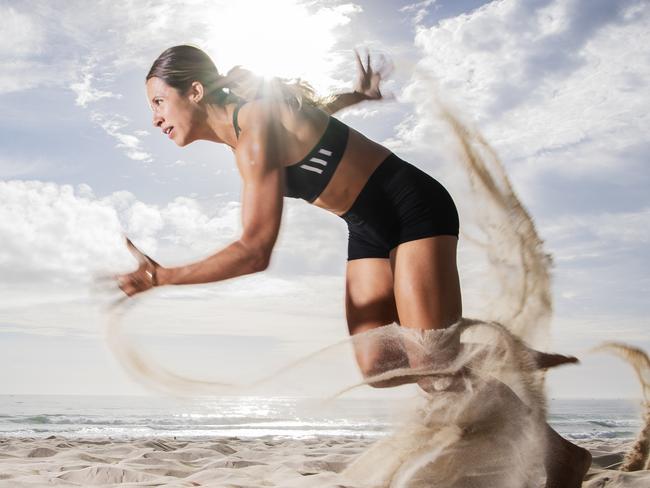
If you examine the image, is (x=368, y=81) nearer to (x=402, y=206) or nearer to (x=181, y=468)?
(x=402, y=206)

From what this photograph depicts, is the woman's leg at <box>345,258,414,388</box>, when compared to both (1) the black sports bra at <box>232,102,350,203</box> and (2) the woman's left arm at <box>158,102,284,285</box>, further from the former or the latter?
(2) the woman's left arm at <box>158,102,284,285</box>

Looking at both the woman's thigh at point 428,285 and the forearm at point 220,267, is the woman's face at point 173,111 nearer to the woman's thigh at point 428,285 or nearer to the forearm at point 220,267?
the forearm at point 220,267

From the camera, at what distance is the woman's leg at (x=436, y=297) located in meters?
2.44

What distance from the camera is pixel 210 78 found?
104 inches

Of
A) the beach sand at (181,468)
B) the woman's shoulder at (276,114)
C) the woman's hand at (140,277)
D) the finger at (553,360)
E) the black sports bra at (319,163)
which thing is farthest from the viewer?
the beach sand at (181,468)

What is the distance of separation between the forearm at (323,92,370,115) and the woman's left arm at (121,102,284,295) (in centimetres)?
79

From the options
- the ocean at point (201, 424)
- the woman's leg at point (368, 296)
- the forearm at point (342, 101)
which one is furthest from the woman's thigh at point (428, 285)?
the ocean at point (201, 424)

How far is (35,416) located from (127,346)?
1218 cm

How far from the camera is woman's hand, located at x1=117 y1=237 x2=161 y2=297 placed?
7.41 feet

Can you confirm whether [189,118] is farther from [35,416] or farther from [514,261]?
[35,416]

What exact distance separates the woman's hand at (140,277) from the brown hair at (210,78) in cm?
76

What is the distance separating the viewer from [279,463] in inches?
181

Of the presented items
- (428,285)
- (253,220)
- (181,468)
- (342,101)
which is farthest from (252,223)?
(181,468)

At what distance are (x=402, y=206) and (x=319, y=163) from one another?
38 cm
